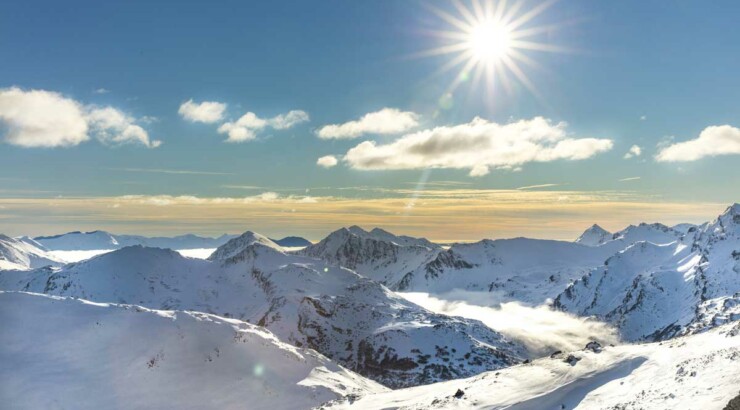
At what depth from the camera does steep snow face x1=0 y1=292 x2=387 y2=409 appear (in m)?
61.7

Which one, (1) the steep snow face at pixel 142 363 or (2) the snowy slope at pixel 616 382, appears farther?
(1) the steep snow face at pixel 142 363

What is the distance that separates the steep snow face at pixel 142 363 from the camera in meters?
61.7

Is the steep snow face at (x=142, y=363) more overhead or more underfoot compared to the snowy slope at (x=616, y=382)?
more underfoot

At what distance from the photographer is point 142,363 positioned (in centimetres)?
6750

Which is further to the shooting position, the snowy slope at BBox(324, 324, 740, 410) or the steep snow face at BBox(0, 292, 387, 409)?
the steep snow face at BBox(0, 292, 387, 409)

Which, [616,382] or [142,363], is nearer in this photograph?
[616,382]

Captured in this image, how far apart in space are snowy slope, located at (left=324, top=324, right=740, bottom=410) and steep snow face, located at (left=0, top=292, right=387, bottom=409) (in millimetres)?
20112

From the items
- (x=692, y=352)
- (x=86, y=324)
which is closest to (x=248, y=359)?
(x=86, y=324)

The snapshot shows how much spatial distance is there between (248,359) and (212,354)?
17.1ft

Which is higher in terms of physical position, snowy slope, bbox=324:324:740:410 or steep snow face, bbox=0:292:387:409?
snowy slope, bbox=324:324:740:410

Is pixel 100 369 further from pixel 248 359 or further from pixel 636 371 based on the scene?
pixel 636 371

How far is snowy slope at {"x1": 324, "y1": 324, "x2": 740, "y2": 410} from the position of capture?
90.0ft

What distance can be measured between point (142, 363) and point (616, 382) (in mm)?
59285

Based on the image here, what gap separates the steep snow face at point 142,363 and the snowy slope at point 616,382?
20.1m
